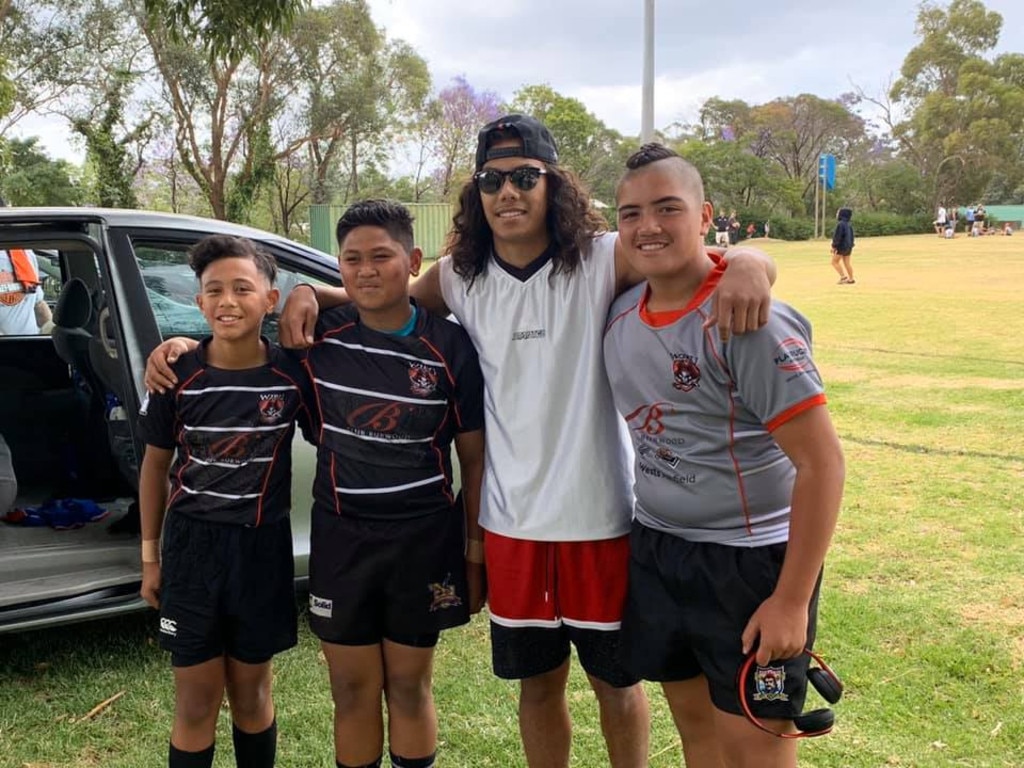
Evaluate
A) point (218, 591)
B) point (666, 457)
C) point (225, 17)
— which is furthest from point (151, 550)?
point (225, 17)

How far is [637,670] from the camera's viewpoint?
2055 millimetres

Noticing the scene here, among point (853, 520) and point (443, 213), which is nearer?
point (853, 520)

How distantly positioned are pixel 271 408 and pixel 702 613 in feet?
3.84

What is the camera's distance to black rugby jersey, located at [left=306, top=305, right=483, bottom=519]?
2160 mm

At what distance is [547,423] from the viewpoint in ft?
7.03

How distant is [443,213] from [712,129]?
36275 millimetres

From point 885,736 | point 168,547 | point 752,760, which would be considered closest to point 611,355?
point 752,760

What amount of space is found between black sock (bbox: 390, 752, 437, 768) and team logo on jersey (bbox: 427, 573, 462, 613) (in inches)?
17.1

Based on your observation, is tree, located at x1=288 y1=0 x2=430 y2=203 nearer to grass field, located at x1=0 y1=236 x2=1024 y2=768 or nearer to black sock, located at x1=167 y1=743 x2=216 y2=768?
grass field, located at x1=0 y1=236 x2=1024 y2=768

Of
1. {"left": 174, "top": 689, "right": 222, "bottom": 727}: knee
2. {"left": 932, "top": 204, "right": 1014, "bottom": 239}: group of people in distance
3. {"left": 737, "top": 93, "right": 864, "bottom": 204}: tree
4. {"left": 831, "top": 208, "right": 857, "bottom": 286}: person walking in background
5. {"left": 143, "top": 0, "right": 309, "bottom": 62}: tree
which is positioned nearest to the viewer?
{"left": 174, "top": 689, "right": 222, "bottom": 727}: knee

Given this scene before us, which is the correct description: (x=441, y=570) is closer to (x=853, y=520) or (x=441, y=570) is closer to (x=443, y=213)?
(x=853, y=520)

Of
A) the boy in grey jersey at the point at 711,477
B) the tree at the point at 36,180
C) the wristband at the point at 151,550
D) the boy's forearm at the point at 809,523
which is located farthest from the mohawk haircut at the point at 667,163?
the tree at the point at 36,180

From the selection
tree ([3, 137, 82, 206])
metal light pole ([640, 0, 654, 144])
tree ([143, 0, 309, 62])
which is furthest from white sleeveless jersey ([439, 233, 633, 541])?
tree ([3, 137, 82, 206])

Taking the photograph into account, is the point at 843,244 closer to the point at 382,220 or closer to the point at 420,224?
the point at 420,224
